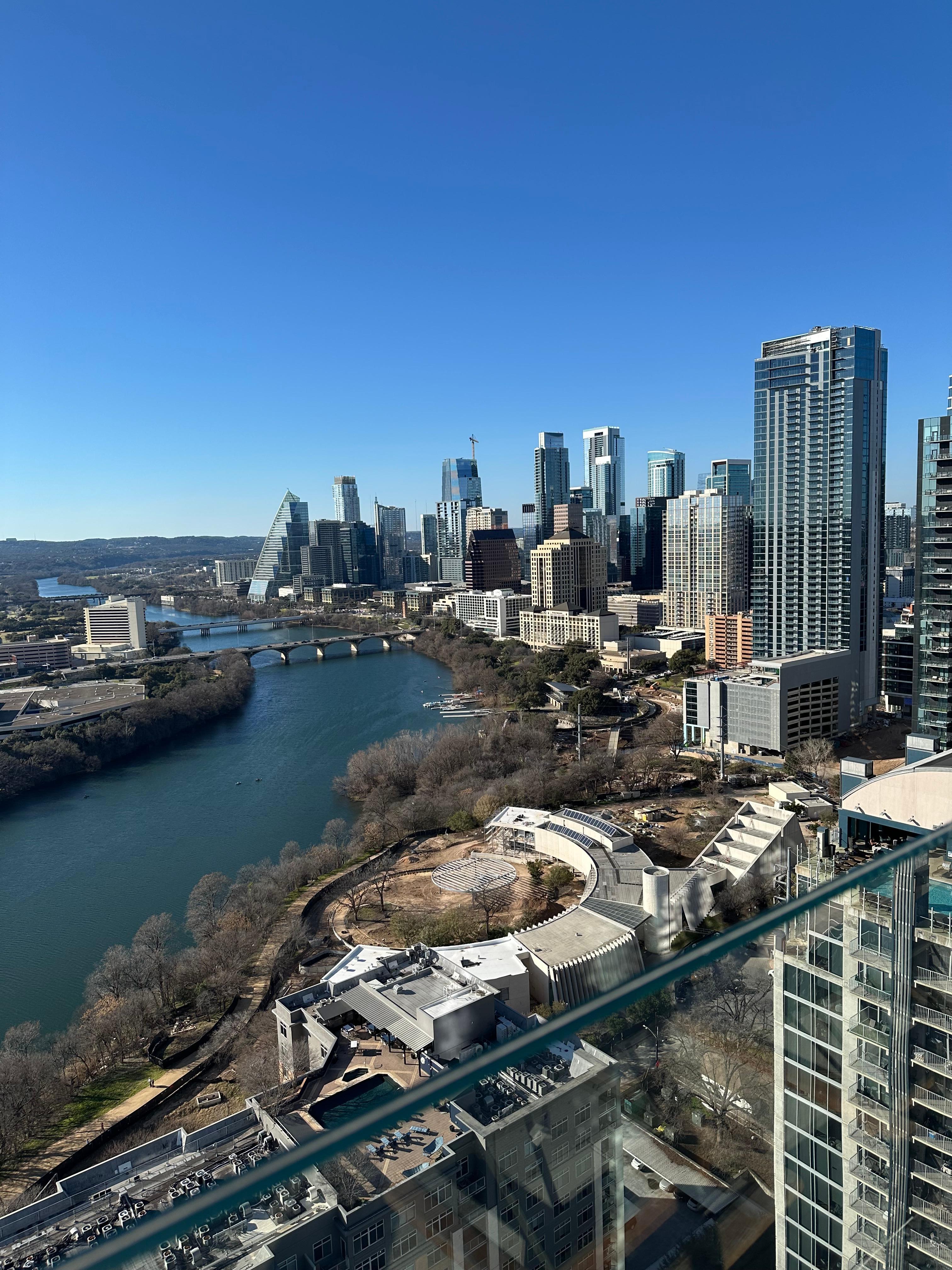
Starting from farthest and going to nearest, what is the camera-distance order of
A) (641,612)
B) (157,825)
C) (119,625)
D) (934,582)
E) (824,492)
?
(641,612), (119,625), (824,492), (157,825), (934,582)

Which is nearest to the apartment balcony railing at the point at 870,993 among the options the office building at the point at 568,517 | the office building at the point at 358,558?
the office building at the point at 568,517

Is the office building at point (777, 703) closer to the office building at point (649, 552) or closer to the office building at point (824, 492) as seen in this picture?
the office building at point (824, 492)

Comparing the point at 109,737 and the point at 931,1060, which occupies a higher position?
the point at 931,1060

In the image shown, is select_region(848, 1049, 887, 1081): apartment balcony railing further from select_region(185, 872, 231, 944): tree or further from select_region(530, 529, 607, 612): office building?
select_region(530, 529, 607, 612): office building

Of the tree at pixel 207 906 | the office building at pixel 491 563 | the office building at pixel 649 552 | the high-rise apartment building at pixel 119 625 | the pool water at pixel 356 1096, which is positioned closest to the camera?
the pool water at pixel 356 1096

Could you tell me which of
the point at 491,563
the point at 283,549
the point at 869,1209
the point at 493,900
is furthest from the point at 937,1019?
the point at 283,549

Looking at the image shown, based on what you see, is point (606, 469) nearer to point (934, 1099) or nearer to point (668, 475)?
point (668, 475)

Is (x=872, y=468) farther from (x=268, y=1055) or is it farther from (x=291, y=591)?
(x=291, y=591)
